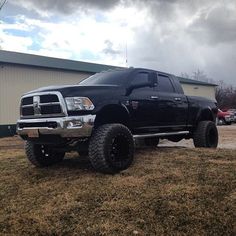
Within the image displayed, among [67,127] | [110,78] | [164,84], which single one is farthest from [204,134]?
[67,127]

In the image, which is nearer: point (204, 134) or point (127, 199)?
point (127, 199)

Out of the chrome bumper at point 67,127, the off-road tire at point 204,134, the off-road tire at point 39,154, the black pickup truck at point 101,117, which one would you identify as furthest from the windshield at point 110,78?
the off-road tire at point 204,134

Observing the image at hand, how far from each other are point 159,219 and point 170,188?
42.2 inches

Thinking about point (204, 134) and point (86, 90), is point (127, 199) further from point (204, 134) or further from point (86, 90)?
point (204, 134)

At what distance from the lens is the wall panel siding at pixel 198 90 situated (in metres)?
46.7

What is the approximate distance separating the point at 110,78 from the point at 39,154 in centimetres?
218

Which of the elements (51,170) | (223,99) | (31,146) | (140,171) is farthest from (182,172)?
(223,99)

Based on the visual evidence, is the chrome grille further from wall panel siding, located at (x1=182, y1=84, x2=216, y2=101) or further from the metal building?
wall panel siding, located at (x1=182, y1=84, x2=216, y2=101)

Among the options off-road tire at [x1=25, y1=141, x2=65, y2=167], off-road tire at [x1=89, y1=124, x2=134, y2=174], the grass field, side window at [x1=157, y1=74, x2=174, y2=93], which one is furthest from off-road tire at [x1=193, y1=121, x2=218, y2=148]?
off-road tire at [x1=25, y1=141, x2=65, y2=167]

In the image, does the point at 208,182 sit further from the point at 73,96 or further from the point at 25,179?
the point at 25,179

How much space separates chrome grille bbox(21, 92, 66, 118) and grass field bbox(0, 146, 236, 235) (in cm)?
118

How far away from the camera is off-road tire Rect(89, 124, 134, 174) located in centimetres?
700

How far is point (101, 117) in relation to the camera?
7578mm

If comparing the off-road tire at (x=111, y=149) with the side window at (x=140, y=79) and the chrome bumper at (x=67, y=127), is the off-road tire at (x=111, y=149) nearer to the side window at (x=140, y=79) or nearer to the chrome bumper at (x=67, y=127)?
the chrome bumper at (x=67, y=127)
